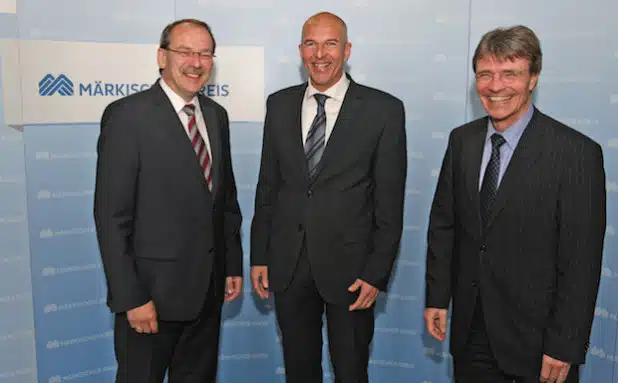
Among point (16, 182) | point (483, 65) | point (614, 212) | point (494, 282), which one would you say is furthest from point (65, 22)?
point (614, 212)

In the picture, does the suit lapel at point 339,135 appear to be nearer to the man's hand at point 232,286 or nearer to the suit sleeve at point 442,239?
the suit sleeve at point 442,239

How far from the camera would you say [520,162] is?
1.89 meters

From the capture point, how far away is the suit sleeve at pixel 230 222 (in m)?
2.58

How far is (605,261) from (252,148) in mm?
2126

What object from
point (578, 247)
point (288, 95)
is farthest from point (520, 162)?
point (288, 95)

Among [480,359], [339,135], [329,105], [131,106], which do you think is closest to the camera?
[480,359]

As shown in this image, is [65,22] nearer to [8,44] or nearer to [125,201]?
[8,44]

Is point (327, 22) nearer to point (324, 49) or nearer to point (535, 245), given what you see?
point (324, 49)

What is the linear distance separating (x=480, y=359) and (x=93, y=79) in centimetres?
244

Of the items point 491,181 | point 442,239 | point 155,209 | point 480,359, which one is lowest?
point 480,359

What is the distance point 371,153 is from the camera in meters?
2.44

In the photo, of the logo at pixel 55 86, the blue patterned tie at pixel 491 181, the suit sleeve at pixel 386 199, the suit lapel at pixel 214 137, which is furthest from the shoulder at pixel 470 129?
the logo at pixel 55 86

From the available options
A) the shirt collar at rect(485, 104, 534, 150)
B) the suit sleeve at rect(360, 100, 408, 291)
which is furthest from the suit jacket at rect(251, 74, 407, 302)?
the shirt collar at rect(485, 104, 534, 150)

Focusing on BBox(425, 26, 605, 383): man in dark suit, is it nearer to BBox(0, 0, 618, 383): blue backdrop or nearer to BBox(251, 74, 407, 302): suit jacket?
BBox(251, 74, 407, 302): suit jacket
